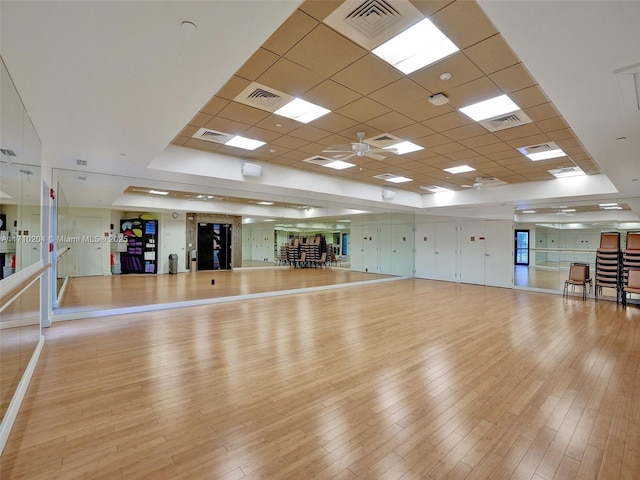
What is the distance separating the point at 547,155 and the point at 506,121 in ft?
7.59

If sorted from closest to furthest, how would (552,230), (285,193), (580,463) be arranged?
(580,463)
(285,193)
(552,230)

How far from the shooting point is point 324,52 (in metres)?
2.98

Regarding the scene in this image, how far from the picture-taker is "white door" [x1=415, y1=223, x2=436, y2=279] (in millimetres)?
12305

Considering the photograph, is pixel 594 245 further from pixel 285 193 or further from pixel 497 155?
pixel 285 193

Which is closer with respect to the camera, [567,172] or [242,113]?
[242,113]

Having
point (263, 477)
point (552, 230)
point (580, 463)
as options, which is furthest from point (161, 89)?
point (552, 230)

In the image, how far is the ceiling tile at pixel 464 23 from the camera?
7.90 ft

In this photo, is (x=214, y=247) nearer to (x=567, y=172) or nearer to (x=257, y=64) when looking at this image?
(x=257, y=64)

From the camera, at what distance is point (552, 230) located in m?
10.3

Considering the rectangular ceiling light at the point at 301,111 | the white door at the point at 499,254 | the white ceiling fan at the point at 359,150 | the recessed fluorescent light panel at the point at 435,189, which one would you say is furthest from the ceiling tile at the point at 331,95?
the white door at the point at 499,254

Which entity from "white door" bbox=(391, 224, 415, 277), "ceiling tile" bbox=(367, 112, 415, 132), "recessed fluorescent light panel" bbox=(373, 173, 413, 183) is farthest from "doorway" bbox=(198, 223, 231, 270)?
"white door" bbox=(391, 224, 415, 277)

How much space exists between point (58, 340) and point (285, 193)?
5.46m

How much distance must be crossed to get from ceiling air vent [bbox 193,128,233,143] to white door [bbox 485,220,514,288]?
9.25 meters

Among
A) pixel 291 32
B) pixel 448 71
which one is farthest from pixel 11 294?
pixel 448 71
